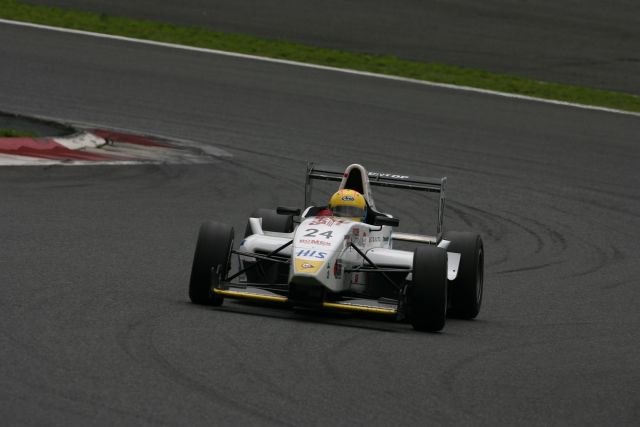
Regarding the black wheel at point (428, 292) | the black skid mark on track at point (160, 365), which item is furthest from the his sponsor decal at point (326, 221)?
the black skid mark on track at point (160, 365)

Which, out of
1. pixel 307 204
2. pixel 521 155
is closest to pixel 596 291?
pixel 307 204

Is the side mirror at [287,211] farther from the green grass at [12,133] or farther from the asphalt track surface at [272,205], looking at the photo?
the green grass at [12,133]

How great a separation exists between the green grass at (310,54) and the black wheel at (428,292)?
14.8 metres

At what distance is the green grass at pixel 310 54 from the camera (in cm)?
2322

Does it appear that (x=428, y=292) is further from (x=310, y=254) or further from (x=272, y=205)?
(x=272, y=205)

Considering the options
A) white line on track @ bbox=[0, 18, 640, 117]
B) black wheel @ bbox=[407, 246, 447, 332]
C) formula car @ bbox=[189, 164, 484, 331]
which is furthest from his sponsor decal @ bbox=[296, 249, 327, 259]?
white line on track @ bbox=[0, 18, 640, 117]

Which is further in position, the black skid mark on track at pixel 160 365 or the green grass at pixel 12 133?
the green grass at pixel 12 133

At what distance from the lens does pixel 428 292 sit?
856cm

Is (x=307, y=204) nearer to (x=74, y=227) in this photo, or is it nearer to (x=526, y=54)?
(x=74, y=227)

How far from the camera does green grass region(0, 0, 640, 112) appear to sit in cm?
2322

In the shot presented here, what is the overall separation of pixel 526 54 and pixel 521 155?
6.17m

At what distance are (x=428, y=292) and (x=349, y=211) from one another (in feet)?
4.42

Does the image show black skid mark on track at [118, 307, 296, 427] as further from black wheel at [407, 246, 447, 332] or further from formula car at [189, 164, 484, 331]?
black wheel at [407, 246, 447, 332]

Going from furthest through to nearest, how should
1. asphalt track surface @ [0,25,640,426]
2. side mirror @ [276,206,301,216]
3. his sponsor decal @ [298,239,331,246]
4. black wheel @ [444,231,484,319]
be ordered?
side mirror @ [276,206,301,216] < black wheel @ [444,231,484,319] < his sponsor decal @ [298,239,331,246] < asphalt track surface @ [0,25,640,426]
